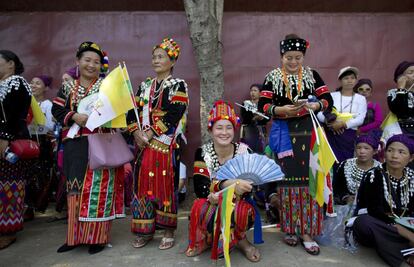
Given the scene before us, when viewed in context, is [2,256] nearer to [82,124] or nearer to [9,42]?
[82,124]

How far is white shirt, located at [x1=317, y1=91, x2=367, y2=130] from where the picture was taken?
4832mm

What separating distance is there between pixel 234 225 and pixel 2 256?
2.28m

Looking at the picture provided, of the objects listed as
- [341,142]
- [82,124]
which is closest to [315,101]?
[341,142]

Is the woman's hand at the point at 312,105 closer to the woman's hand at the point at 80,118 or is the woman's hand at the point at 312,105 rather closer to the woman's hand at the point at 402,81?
the woman's hand at the point at 402,81

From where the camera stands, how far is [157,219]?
372cm


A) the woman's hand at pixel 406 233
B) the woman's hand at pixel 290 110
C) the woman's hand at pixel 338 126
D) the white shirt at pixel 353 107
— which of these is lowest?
the woman's hand at pixel 406 233

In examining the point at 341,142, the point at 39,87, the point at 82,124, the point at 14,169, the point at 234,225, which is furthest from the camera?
the point at 39,87

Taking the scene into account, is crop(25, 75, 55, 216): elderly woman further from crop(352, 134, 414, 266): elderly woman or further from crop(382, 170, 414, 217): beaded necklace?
crop(382, 170, 414, 217): beaded necklace

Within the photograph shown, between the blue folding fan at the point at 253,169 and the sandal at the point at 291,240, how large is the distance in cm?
100

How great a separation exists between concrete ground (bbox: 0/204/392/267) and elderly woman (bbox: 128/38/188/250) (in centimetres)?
18

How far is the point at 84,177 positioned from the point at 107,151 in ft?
1.13

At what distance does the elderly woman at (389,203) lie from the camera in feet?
11.3

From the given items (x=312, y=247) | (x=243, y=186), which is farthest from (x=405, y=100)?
(x=243, y=186)

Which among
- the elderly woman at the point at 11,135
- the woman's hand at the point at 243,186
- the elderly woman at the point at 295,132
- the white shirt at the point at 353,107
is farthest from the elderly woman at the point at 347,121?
the elderly woman at the point at 11,135
